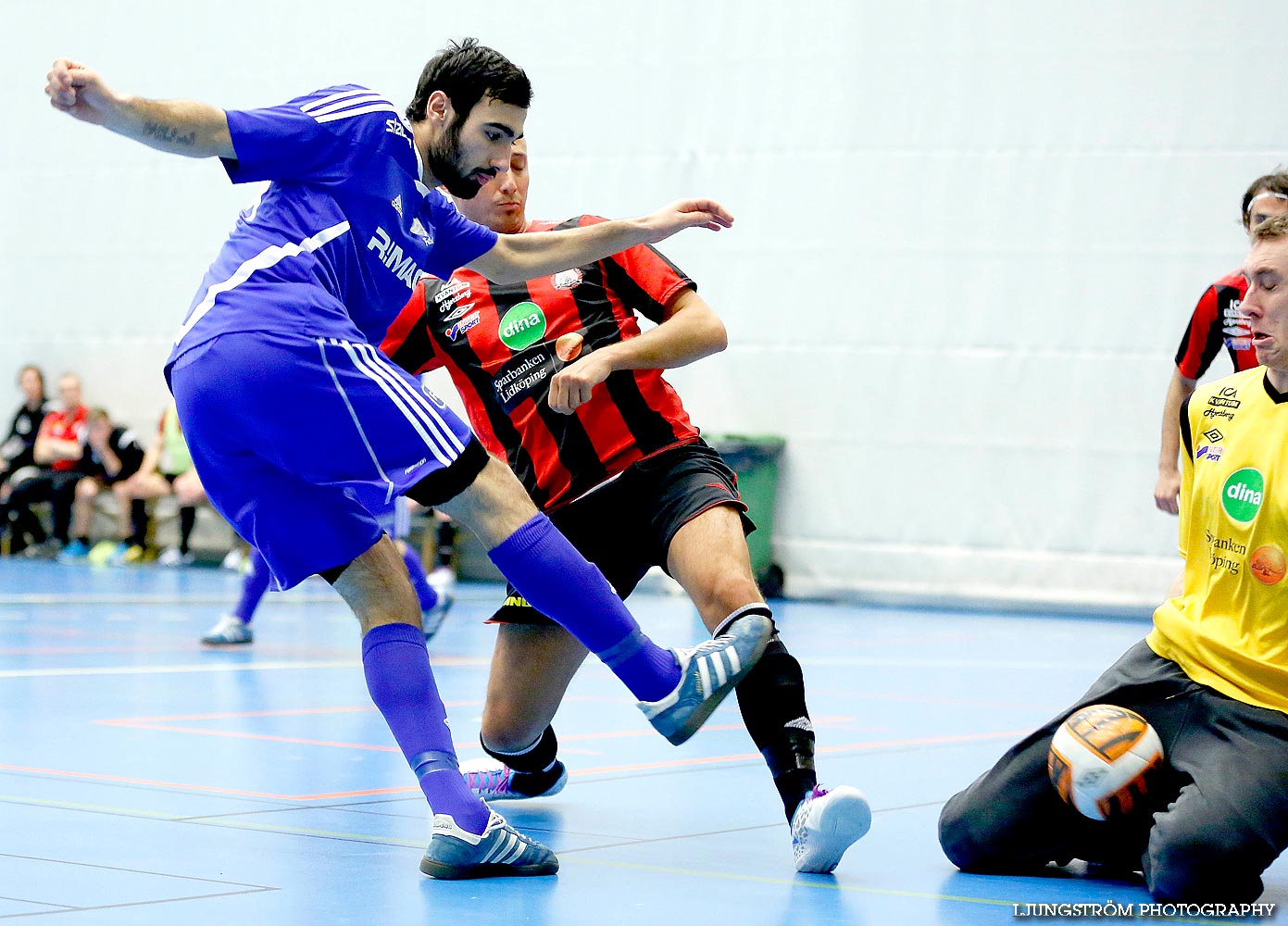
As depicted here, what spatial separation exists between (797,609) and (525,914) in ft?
33.8

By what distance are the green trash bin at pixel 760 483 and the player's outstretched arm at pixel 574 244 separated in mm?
9632

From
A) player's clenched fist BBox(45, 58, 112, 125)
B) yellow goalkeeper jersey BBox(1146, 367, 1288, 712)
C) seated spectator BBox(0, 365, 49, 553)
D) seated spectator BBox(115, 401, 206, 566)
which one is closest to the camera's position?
player's clenched fist BBox(45, 58, 112, 125)

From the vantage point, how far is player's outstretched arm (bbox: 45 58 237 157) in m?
3.09

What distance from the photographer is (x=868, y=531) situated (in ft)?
46.5

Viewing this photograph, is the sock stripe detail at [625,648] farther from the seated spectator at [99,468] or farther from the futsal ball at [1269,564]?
the seated spectator at [99,468]

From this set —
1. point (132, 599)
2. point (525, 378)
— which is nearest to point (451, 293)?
point (525, 378)

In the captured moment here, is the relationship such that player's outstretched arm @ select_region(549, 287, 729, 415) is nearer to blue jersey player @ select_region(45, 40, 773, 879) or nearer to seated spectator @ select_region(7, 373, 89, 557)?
blue jersey player @ select_region(45, 40, 773, 879)

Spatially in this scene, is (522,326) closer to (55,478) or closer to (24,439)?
(55,478)

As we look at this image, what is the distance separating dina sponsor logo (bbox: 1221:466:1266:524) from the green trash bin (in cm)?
1009

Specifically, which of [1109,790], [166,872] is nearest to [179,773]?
[166,872]

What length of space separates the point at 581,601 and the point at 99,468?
13853 mm


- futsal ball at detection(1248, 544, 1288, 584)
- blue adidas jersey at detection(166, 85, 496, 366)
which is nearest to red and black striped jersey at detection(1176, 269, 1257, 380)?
futsal ball at detection(1248, 544, 1288, 584)

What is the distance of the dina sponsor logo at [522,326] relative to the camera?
15.4 ft

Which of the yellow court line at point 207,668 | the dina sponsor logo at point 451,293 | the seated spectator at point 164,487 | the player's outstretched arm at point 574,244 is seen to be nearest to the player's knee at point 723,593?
the player's outstretched arm at point 574,244
